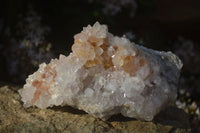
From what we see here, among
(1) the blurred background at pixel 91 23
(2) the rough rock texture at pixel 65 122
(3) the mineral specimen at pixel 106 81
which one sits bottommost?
(2) the rough rock texture at pixel 65 122

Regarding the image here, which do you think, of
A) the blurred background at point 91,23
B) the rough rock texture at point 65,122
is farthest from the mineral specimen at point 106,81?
the blurred background at point 91,23

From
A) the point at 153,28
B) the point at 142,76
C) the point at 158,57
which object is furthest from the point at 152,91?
the point at 153,28

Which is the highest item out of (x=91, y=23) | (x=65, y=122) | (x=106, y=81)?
(x=91, y=23)

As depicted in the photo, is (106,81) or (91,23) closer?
(106,81)

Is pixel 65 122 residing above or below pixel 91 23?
below

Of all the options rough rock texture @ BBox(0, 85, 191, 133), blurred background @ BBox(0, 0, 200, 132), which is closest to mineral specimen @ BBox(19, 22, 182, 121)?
rough rock texture @ BBox(0, 85, 191, 133)

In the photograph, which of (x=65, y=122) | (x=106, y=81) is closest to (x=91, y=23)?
(x=106, y=81)

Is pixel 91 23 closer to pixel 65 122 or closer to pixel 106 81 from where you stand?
pixel 106 81

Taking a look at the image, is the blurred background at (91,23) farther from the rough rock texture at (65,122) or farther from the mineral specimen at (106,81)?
the mineral specimen at (106,81)
